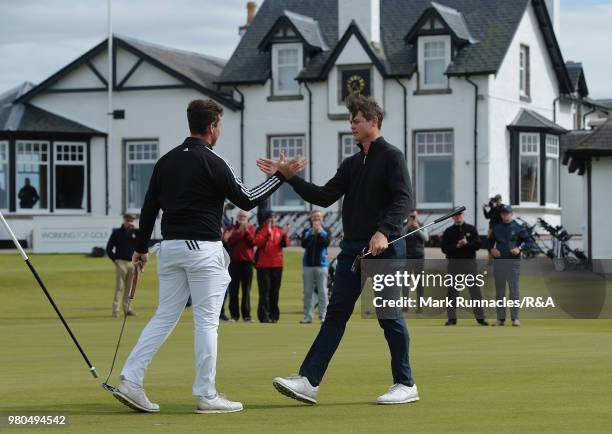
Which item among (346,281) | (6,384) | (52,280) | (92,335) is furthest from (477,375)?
(52,280)

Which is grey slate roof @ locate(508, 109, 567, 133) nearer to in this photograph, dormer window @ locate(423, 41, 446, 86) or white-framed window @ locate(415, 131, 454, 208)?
white-framed window @ locate(415, 131, 454, 208)

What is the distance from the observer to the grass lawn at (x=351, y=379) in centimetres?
827

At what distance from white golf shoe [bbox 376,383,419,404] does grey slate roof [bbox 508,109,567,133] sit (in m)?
35.3

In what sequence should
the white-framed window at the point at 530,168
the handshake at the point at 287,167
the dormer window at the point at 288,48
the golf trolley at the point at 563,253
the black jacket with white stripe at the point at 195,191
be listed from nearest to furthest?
1. the black jacket with white stripe at the point at 195,191
2. the handshake at the point at 287,167
3. the golf trolley at the point at 563,253
4. the white-framed window at the point at 530,168
5. the dormer window at the point at 288,48

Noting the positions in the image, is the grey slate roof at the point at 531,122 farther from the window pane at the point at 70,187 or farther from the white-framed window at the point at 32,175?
the white-framed window at the point at 32,175

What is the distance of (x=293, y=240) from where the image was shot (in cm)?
4359

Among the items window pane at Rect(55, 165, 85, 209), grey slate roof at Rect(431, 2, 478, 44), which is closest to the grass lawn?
grey slate roof at Rect(431, 2, 478, 44)

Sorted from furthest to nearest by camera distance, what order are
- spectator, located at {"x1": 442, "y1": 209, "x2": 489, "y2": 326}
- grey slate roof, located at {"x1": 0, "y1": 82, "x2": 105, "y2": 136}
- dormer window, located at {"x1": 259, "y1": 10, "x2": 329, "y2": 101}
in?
grey slate roof, located at {"x1": 0, "y1": 82, "x2": 105, "y2": 136}
dormer window, located at {"x1": 259, "y1": 10, "x2": 329, "y2": 101}
spectator, located at {"x1": 442, "y1": 209, "x2": 489, "y2": 326}

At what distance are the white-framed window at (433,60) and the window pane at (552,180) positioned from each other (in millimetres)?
5132

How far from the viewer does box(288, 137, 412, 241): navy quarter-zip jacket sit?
30.3 feet

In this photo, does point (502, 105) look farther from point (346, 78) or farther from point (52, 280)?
point (52, 280)

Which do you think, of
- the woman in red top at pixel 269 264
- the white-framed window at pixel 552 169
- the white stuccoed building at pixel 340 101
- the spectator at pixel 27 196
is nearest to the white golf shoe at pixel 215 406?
the woman in red top at pixel 269 264

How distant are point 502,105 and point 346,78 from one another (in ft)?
17.3

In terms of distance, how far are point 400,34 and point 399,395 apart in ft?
121
